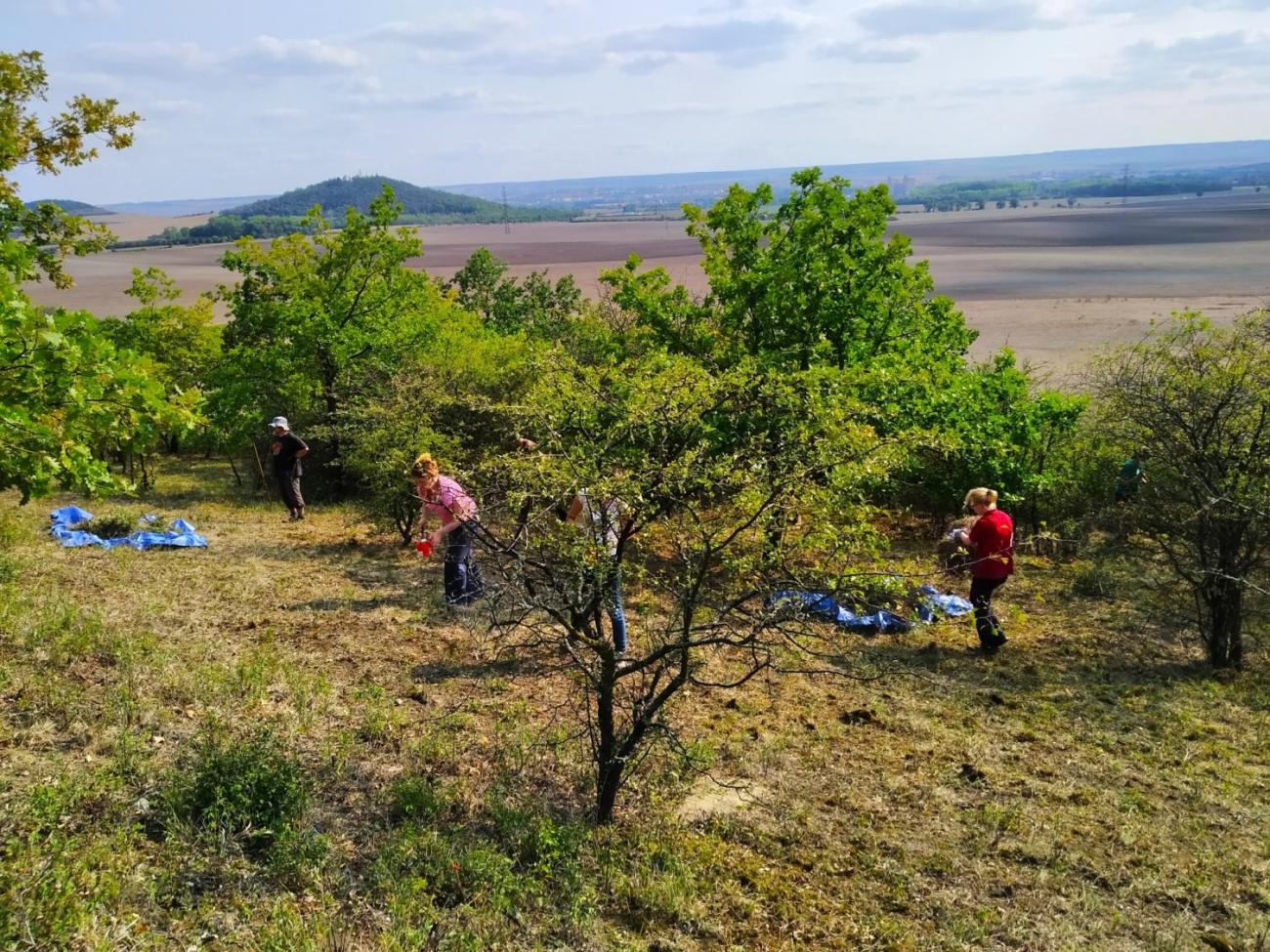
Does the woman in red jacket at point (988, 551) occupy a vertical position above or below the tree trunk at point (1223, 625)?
above

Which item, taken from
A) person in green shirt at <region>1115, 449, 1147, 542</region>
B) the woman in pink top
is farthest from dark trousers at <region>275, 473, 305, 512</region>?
person in green shirt at <region>1115, 449, 1147, 542</region>

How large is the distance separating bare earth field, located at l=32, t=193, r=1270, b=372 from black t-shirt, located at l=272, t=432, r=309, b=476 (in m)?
24.0

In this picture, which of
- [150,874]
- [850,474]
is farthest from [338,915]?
[850,474]

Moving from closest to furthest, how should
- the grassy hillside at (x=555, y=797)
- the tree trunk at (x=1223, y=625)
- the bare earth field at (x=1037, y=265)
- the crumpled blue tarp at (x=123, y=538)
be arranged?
the grassy hillside at (x=555, y=797) < the tree trunk at (x=1223, y=625) < the crumpled blue tarp at (x=123, y=538) < the bare earth field at (x=1037, y=265)

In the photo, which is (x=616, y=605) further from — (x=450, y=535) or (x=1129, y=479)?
(x=1129, y=479)

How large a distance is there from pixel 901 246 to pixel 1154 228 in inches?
4578

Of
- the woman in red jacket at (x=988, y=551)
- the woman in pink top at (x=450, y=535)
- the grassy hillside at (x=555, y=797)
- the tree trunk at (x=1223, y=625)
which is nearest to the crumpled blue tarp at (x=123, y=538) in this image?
the grassy hillside at (x=555, y=797)

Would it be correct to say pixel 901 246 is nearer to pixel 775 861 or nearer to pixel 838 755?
pixel 838 755

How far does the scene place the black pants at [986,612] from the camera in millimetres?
9148

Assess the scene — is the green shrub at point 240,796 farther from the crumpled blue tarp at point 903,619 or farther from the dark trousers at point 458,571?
the crumpled blue tarp at point 903,619

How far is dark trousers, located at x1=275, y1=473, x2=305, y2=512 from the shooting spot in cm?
1434

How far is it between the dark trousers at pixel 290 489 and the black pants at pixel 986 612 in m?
10.5

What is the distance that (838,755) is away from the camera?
6.91 meters

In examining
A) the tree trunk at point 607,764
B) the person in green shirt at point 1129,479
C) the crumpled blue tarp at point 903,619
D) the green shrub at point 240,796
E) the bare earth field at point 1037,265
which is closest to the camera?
the green shrub at point 240,796
